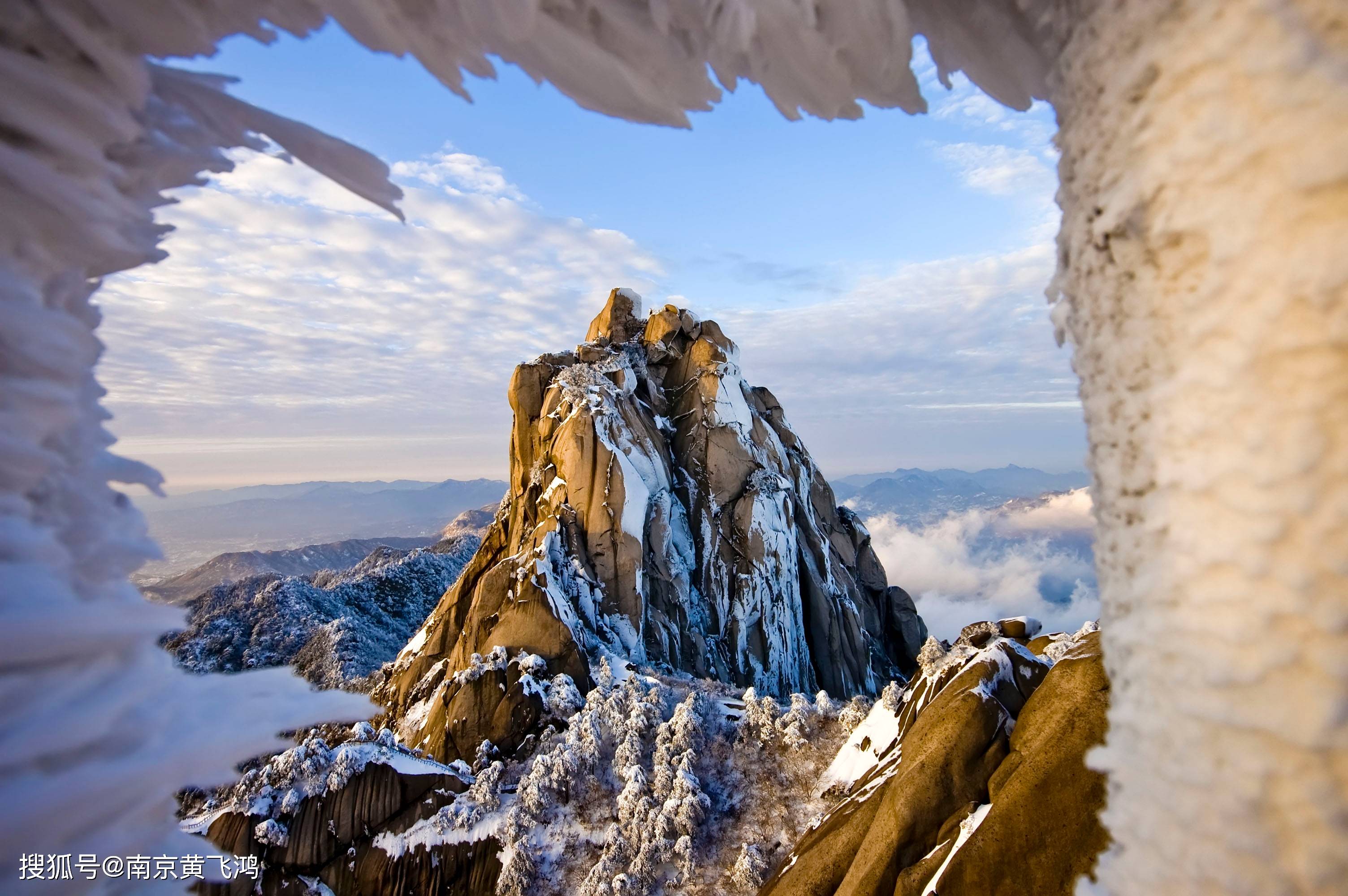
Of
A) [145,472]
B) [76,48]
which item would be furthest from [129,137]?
[145,472]

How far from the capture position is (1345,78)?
87 centimetres

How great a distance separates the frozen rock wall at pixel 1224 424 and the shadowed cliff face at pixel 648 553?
50.8 ft

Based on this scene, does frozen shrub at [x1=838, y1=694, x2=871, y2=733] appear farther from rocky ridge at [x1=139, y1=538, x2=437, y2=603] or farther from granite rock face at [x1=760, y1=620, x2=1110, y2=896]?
rocky ridge at [x1=139, y1=538, x2=437, y2=603]

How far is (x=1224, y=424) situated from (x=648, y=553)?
23.2 metres

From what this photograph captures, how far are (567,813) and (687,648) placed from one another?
41.1ft

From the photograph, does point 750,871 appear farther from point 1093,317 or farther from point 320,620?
point 320,620

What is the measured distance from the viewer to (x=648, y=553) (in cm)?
2366

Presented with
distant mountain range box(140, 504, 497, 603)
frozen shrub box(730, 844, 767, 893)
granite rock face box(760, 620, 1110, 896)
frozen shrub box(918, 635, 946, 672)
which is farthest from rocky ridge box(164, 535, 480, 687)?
granite rock face box(760, 620, 1110, 896)

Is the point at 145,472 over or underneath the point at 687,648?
over

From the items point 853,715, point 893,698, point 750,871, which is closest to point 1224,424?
point 750,871

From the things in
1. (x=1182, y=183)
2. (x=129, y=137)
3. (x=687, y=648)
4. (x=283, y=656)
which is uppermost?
(x=129, y=137)

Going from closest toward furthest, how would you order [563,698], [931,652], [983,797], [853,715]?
[983,797] < [931,652] < [853,715] < [563,698]

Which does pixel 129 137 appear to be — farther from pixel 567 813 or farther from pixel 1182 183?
pixel 567 813

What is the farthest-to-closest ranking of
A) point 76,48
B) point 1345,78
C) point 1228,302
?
point 76,48 < point 1228,302 < point 1345,78
